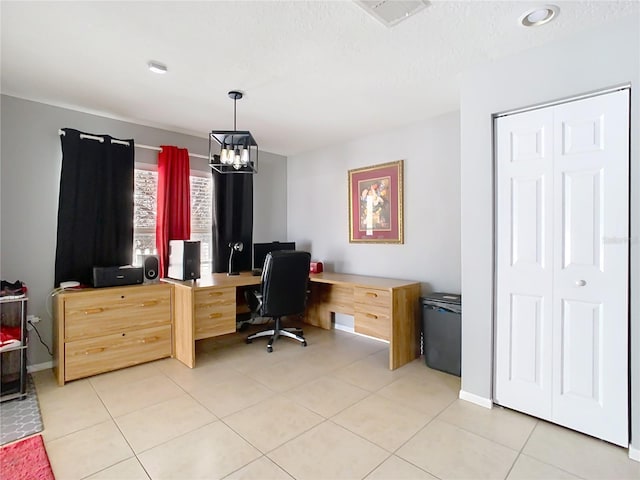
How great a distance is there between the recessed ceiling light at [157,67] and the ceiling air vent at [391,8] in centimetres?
144

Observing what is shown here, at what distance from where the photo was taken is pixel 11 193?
9.26 ft

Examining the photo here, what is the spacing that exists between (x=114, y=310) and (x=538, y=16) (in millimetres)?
3654

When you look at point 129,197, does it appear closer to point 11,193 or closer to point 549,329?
point 11,193

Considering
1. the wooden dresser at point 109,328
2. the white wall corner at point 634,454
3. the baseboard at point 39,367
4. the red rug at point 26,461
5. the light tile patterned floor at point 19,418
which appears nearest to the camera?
the red rug at point 26,461

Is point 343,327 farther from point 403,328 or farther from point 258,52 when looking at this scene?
point 258,52

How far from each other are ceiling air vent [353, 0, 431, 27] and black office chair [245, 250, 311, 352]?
219cm

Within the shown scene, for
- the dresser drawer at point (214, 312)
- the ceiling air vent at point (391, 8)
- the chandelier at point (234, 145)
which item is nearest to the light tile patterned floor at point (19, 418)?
the dresser drawer at point (214, 312)

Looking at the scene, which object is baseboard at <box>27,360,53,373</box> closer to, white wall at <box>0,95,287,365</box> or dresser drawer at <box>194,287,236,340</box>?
white wall at <box>0,95,287,365</box>

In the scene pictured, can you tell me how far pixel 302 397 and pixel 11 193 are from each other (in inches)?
117

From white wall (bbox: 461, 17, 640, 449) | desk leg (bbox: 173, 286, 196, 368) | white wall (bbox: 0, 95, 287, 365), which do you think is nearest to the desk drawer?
white wall (bbox: 461, 17, 640, 449)

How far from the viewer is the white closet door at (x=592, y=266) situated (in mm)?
1819

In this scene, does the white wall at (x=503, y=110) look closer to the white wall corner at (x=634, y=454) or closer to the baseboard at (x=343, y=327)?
the white wall corner at (x=634, y=454)

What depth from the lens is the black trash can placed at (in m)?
2.83

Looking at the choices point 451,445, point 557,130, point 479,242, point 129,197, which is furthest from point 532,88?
point 129,197
